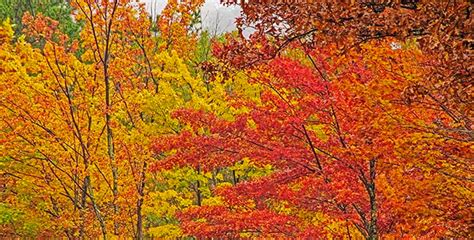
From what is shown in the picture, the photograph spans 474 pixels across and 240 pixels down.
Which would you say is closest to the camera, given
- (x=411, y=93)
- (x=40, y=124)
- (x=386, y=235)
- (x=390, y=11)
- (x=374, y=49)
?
(x=390, y=11)

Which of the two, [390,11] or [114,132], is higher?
[390,11]

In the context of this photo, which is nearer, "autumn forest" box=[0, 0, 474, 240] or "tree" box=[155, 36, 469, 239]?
"autumn forest" box=[0, 0, 474, 240]

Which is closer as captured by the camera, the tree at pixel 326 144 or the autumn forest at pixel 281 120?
the autumn forest at pixel 281 120

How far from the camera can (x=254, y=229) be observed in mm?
10352

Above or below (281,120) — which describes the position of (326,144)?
below

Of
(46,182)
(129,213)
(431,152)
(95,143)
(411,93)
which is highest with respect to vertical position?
(411,93)

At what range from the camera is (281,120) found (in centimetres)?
900

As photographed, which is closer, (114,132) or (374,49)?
(374,49)

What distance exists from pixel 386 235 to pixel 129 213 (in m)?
6.87

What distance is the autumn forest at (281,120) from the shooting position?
4.29 meters

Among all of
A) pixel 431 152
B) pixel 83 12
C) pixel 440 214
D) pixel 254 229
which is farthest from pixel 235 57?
pixel 83 12

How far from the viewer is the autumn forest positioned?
14.1ft

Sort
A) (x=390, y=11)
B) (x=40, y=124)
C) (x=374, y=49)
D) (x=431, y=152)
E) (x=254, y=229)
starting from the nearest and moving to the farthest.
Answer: (x=390, y=11) < (x=431, y=152) < (x=374, y=49) < (x=254, y=229) < (x=40, y=124)

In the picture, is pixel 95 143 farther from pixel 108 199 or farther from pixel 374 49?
pixel 374 49
